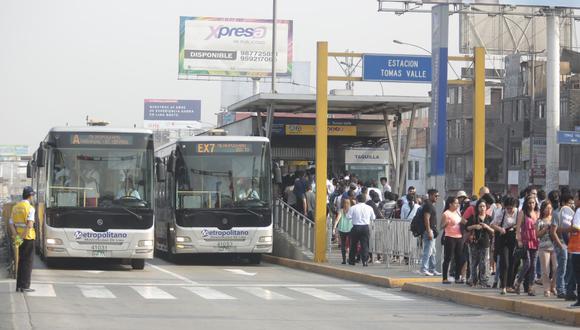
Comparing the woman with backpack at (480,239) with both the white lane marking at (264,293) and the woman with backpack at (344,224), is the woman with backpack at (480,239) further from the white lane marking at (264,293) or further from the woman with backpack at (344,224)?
the woman with backpack at (344,224)

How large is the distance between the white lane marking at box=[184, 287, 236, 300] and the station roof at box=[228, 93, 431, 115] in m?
11.9

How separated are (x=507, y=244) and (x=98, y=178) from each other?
10.0 m

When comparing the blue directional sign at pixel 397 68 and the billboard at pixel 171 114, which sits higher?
the billboard at pixel 171 114

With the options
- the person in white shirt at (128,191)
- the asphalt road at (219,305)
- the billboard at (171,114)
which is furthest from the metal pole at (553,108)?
the billboard at (171,114)

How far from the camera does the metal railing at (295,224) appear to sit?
28625mm

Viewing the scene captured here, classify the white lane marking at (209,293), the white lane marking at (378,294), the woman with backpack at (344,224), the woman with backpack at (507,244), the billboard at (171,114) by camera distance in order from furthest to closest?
1. the billboard at (171,114)
2. the woman with backpack at (344,224)
3. the white lane marking at (378,294)
4. the white lane marking at (209,293)
5. the woman with backpack at (507,244)

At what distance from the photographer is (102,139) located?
24.0 metres

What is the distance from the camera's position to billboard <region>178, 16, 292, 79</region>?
73000 millimetres

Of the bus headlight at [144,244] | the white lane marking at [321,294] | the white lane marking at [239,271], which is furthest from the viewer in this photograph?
the white lane marking at [239,271]

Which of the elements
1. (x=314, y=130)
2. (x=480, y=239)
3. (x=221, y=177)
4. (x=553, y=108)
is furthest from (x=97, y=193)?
(x=553, y=108)

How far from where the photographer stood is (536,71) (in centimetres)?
6581

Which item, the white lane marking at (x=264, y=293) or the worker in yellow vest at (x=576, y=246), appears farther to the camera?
the white lane marking at (x=264, y=293)

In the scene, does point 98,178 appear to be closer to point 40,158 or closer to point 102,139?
point 102,139

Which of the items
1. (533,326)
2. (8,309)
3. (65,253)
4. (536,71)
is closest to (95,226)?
(65,253)
